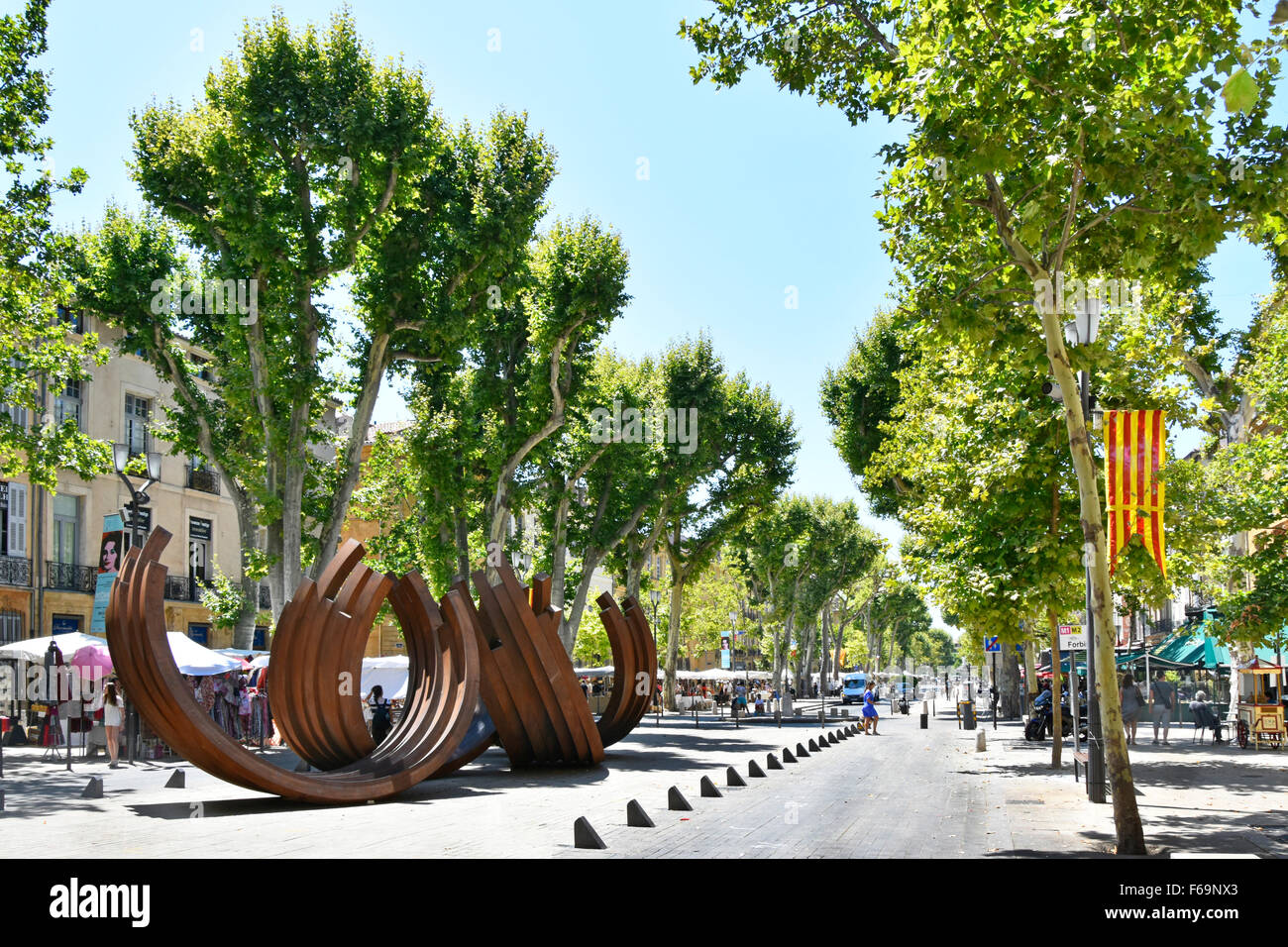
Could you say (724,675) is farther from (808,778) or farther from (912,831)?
(912,831)

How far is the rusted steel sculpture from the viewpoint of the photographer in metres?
13.0

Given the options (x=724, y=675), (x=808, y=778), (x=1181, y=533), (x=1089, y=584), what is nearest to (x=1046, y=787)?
(x=808, y=778)

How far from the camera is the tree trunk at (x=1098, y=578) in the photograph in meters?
10.8

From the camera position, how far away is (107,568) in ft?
69.3

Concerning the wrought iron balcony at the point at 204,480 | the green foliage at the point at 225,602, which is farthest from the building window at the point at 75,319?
the green foliage at the point at 225,602

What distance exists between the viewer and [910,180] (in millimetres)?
11703

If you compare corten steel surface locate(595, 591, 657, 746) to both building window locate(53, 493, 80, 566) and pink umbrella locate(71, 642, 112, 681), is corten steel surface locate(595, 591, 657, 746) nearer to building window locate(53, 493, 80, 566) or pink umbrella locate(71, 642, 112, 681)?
pink umbrella locate(71, 642, 112, 681)

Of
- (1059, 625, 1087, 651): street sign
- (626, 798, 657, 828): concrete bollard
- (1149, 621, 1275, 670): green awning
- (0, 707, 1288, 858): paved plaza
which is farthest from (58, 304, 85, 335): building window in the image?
(1149, 621, 1275, 670): green awning

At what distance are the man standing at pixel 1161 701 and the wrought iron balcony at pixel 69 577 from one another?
1159 inches

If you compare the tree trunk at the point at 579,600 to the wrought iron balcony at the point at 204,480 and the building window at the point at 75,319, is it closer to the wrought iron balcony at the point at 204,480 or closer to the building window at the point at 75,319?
the wrought iron balcony at the point at 204,480

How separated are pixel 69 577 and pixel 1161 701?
108 ft

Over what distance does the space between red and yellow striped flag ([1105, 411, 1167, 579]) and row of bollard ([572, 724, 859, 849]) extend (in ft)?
21.4

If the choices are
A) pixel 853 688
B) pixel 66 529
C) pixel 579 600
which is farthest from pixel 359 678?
pixel 853 688

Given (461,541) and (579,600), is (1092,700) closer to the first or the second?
(461,541)
